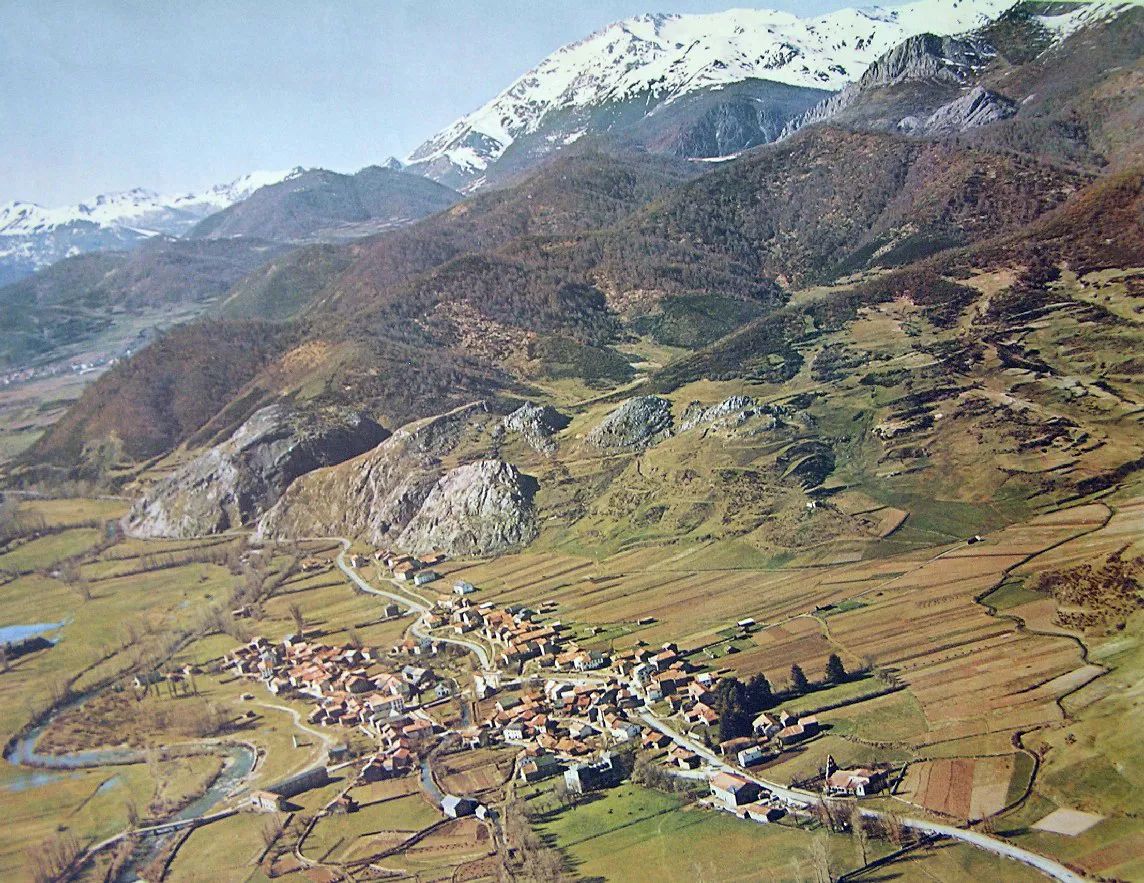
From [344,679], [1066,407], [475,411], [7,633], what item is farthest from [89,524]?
[1066,407]

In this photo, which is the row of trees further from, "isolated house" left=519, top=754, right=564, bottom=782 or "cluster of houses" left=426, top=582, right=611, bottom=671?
"cluster of houses" left=426, top=582, right=611, bottom=671

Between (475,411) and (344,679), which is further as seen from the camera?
(475,411)

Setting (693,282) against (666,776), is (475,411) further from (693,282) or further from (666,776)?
(666,776)

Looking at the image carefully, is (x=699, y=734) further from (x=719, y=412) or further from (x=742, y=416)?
(x=719, y=412)

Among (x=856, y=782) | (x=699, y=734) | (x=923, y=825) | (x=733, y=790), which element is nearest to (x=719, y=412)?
(x=699, y=734)

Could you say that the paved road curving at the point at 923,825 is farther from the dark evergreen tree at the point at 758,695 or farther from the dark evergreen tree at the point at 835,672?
the dark evergreen tree at the point at 835,672

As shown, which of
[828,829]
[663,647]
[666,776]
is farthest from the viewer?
[663,647]

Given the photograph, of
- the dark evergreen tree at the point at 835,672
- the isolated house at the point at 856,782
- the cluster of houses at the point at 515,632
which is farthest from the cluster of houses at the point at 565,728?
the isolated house at the point at 856,782
